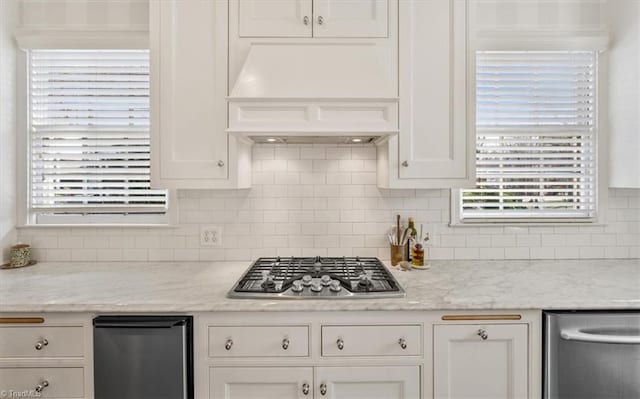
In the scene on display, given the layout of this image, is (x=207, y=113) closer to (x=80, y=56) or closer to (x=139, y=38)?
(x=139, y=38)

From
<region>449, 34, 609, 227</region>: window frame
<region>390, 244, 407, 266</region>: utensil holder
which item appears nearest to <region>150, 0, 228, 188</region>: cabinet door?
<region>390, 244, 407, 266</region>: utensil holder

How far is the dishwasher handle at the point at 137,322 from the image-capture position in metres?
1.48

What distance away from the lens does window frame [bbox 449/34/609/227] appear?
7.13ft

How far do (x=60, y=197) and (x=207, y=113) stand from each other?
1134mm

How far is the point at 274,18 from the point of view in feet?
6.03

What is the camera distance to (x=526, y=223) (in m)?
2.25

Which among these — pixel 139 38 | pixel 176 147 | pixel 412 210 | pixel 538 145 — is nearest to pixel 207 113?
pixel 176 147

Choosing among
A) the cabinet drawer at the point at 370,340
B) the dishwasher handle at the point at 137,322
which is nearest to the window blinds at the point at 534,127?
the cabinet drawer at the point at 370,340

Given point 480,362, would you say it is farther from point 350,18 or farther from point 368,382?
point 350,18

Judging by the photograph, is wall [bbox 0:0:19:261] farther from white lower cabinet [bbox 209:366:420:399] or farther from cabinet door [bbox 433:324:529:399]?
cabinet door [bbox 433:324:529:399]

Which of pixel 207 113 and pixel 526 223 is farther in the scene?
pixel 526 223

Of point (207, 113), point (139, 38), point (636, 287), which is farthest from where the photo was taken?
point (139, 38)

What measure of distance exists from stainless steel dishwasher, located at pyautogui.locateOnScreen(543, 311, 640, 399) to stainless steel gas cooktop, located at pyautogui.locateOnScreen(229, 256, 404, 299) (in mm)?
657

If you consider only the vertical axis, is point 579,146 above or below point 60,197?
above
